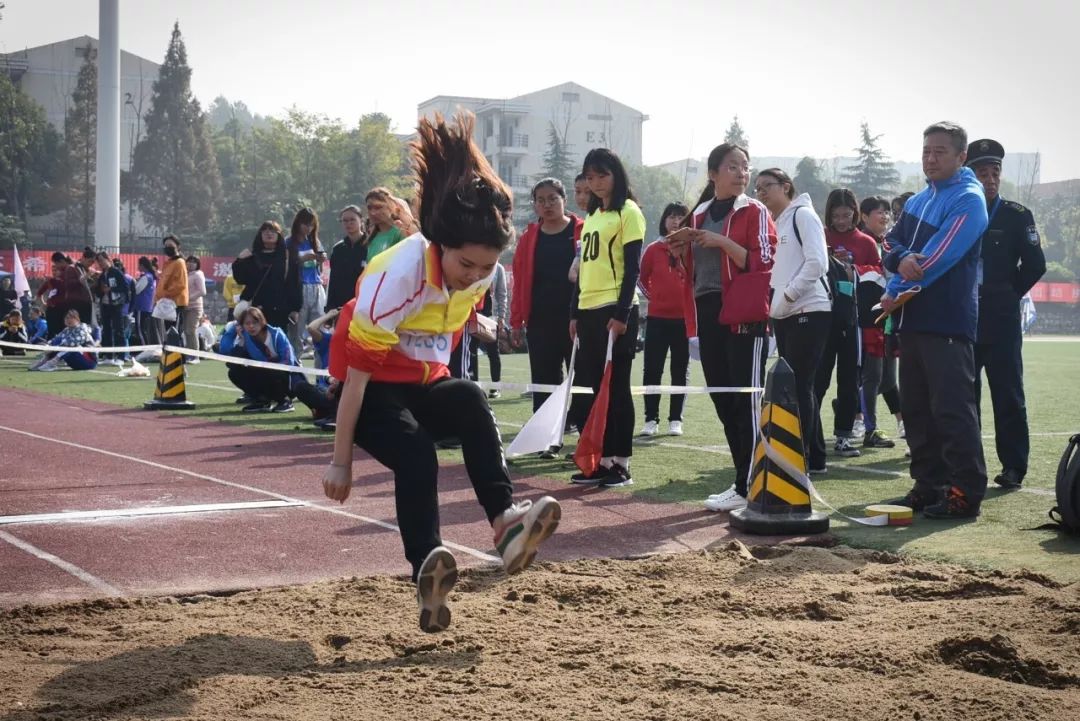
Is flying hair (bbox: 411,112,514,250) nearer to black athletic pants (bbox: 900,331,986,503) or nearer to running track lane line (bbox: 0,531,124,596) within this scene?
running track lane line (bbox: 0,531,124,596)

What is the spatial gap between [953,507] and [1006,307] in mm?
1898

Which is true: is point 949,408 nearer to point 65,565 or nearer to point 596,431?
point 596,431

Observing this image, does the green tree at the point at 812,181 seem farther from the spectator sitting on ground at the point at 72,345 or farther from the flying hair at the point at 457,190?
the flying hair at the point at 457,190

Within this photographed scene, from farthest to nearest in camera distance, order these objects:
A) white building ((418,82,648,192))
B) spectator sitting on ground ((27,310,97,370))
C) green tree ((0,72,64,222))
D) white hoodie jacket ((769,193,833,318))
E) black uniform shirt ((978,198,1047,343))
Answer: white building ((418,82,648,192)) → green tree ((0,72,64,222)) → spectator sitting on ground ((27,310,97,370)) → black uniform shirt ((978,198,1047,343)) → white hoodie jacket ((769,193,833,318))

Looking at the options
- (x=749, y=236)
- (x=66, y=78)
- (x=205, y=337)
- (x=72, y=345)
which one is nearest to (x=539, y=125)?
(x=66, y=78)

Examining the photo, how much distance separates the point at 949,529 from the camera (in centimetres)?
707

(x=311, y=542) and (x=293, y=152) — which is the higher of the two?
(x=293, y=152)

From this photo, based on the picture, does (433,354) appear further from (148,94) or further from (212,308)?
(148,94)

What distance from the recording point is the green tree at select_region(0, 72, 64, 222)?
2950 inches

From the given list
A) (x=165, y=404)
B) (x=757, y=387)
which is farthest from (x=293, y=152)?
(x=757, y=387)

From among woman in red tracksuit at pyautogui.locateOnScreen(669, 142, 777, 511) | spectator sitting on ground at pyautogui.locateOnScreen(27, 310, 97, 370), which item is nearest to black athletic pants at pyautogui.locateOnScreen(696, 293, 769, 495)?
woman in red tracksuit at pyautogui.locateOnScreen(669, 142, 777, 511)

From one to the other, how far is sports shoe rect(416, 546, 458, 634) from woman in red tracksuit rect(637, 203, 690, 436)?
7522 millimetres

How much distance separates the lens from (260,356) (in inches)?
563

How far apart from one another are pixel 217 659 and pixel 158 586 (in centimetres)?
137
